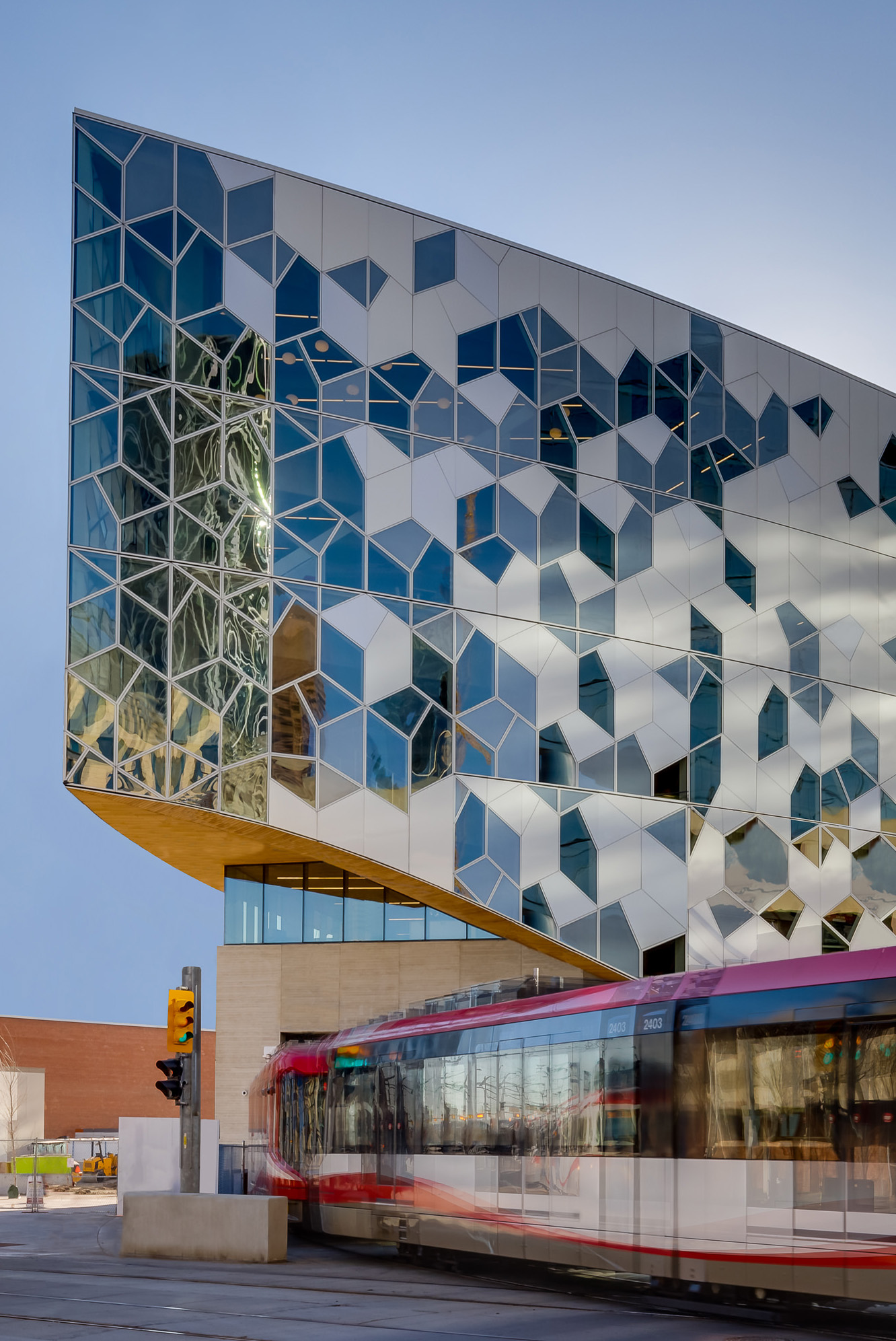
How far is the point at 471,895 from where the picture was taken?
33.6 metres

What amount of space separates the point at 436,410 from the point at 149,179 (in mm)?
8450

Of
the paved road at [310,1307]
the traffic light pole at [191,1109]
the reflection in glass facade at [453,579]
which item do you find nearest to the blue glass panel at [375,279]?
the reflection in glass facade at [453,579]

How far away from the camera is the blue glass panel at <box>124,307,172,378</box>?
3238cm

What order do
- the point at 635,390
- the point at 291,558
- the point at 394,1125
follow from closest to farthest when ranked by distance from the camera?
1. the point at 394,1125
2. the point at 291,558
3. the point at 635,390

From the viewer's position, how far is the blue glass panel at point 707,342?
38688mm

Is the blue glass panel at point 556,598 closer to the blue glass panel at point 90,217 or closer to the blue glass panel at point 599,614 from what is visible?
the blue glass panel at point 599,614

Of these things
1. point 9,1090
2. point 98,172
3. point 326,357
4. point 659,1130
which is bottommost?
point 9,1090

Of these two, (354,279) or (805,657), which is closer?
(354,279)

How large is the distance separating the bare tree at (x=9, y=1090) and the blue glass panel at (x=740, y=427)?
146ft

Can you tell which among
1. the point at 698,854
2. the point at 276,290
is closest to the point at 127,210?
the point at 276,290

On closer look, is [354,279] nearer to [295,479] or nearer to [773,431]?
[295,479]

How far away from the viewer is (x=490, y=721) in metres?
34.5

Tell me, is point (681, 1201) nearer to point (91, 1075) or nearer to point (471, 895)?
point (471, 895)

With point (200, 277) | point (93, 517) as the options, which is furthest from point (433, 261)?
point (93, 517)
